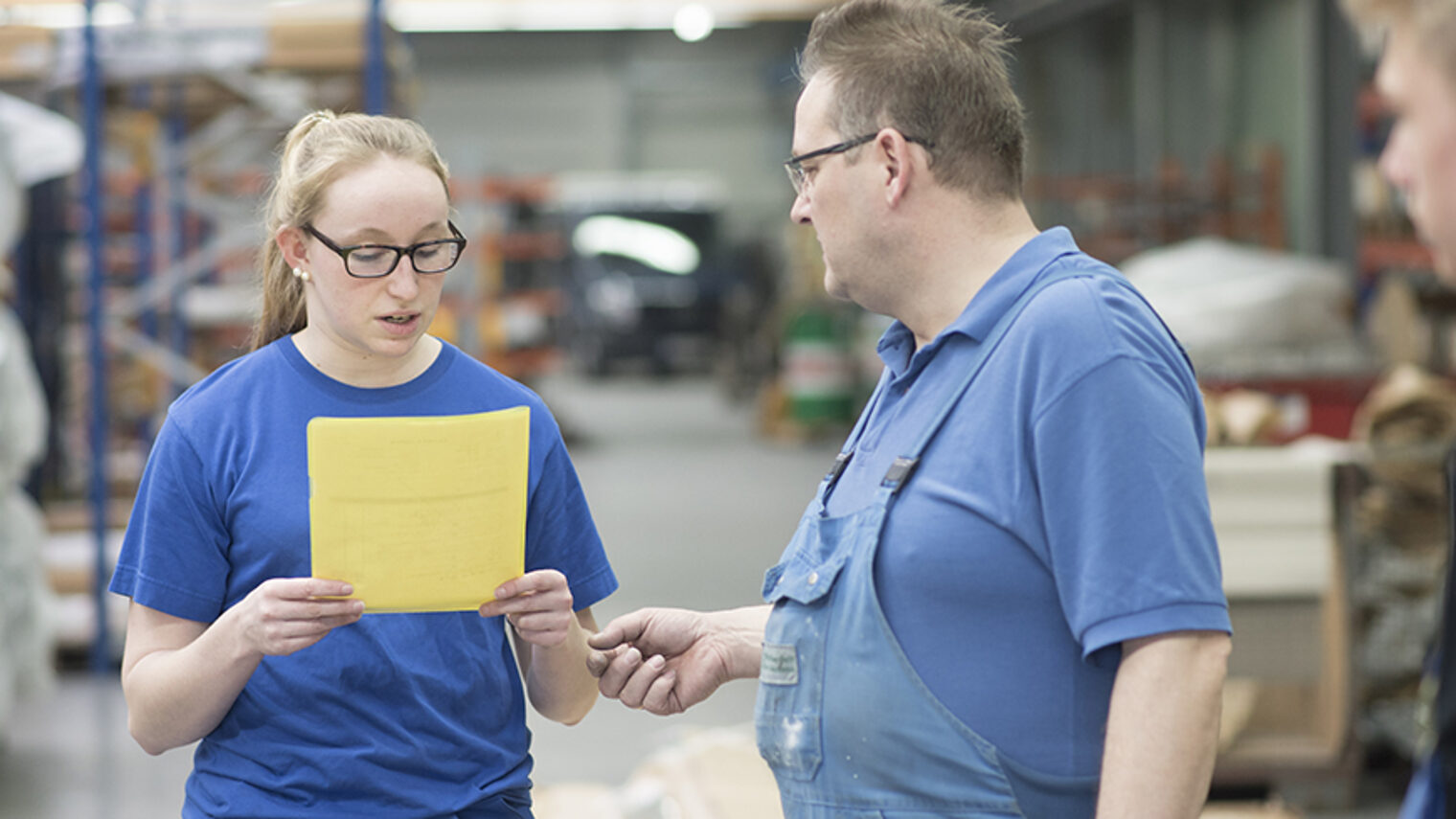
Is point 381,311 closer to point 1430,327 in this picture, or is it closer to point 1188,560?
point 1188,560

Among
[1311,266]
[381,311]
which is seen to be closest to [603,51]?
[1311,266]

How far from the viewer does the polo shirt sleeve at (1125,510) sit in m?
1.42

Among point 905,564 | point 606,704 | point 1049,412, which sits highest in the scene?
point 1049,412

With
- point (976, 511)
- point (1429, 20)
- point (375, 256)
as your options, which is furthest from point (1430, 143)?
point (375, 256)

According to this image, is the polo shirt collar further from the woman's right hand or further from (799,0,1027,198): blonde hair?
the woman's right hand

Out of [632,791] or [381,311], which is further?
[632,791]

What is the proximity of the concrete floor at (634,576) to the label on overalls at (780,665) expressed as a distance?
304cm

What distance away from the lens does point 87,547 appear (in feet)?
21.4

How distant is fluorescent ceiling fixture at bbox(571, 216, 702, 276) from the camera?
19.4 metres

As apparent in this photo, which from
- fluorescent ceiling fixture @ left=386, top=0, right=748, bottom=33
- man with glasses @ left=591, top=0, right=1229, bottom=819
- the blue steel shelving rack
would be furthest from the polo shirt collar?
fluorescent ceiling fixture @ left=386, top=0, right=748, bottom=33

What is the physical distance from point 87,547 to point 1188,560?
6.08m

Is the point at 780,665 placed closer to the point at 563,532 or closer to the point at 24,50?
the point at 563,532

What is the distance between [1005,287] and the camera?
1593 millimetres

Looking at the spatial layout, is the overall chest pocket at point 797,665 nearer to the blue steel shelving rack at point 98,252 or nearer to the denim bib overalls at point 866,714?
the denim bib overalls at point 866,714
